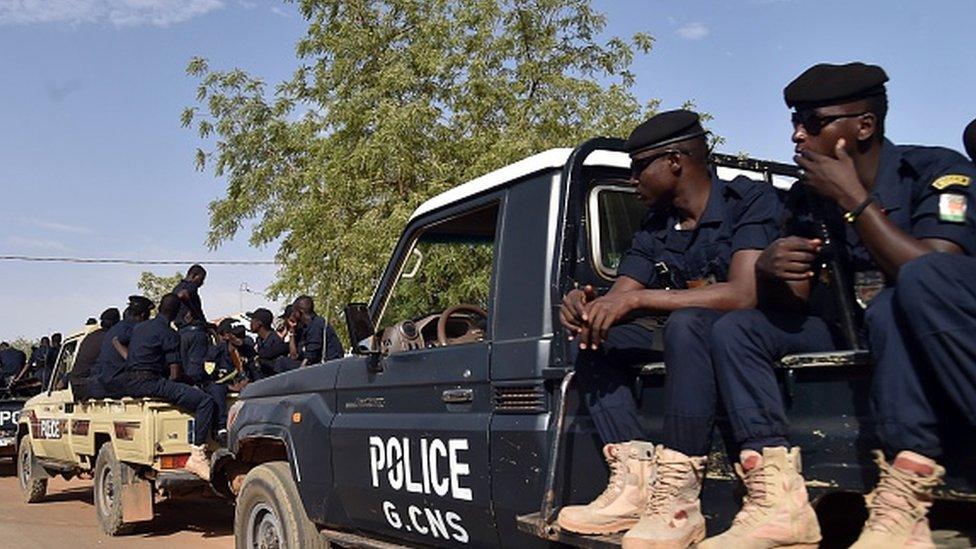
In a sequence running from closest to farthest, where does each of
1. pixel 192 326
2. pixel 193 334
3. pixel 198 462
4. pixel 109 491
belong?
pixel 198 462, pixel 109 491, pixel 193 334, pixel 192 326

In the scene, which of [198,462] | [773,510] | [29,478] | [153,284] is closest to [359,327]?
[773,510]

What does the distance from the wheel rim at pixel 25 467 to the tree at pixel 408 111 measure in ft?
14.0

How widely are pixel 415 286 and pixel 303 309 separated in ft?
15.2

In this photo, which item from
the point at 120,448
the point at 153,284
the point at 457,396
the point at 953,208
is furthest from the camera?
the point at 153,284

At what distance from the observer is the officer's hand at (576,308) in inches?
124

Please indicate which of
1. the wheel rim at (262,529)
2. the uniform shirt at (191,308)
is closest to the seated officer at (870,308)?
the wheel rim at (262,529)

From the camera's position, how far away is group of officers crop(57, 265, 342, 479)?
8.31 metres

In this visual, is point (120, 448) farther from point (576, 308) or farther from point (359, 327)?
point (576, 308)

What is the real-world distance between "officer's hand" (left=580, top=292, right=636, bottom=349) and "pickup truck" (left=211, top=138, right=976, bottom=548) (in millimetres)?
211

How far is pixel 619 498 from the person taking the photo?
3086mm

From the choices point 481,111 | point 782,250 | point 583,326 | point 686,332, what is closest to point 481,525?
point 583,326

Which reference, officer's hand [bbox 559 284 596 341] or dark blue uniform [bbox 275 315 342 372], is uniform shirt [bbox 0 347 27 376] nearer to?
dark blue uniform [bbox 275 315 342 372]

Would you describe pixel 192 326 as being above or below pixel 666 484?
above

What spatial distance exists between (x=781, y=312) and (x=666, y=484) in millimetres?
600
